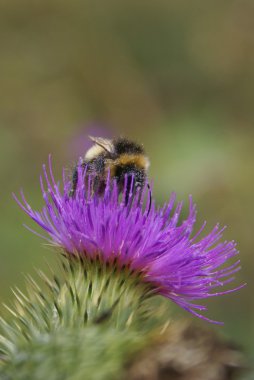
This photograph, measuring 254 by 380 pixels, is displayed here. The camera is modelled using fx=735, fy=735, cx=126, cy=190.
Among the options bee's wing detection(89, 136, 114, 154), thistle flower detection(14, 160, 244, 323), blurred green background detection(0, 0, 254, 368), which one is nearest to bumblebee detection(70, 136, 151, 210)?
bee's wing detection(89, 136, 114, 154)

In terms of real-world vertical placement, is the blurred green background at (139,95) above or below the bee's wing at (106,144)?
above

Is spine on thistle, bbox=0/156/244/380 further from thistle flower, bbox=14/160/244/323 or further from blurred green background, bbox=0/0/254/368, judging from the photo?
blurred green background, bbox=0/0/254/368

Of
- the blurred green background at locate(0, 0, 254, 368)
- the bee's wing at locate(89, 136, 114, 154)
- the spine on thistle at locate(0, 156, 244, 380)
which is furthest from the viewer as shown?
the blurred green background at locate(0, 0, 254, 368)

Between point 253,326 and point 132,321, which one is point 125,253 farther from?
point 253,326

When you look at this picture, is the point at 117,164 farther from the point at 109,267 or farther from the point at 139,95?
the point at 139,95

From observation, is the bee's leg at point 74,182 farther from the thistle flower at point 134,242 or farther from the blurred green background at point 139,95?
the blurred green background at point 139,95

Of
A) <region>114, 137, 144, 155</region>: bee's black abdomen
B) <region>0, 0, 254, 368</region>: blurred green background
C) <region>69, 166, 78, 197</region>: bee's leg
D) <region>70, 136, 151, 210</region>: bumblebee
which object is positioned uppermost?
<region>0, 0, 254, 368</region>: blurred green background

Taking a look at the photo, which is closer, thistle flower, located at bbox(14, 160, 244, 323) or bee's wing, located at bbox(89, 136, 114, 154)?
thistle flower, located at bbox(14, 160, 244, 323)

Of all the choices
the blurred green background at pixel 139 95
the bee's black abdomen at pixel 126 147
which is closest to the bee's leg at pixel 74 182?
the bee's black abdomen at pixel 126 147
